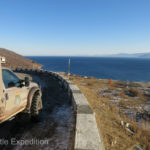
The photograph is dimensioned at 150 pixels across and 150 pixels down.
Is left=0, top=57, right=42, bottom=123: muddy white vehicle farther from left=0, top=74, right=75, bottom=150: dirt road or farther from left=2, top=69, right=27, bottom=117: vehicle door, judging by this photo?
left=0, top=74, right=75, bottom=150: dirt road

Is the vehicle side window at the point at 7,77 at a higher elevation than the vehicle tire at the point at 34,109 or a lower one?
higher

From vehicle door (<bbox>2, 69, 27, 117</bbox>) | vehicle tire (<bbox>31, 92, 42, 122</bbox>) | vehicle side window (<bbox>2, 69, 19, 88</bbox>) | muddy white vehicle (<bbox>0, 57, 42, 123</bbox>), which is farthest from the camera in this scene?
vehicle tire (<bbox>31, 92, 42, 122</bbox>)

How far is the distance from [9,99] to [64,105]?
139 inches

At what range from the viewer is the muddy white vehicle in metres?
2.88

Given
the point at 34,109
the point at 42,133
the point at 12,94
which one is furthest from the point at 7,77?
the point at 42,133

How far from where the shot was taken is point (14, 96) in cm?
336

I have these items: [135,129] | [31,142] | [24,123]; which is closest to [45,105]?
[24,123]

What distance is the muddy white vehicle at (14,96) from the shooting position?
2883mm

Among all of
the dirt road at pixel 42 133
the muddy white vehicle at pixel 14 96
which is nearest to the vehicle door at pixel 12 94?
the muddy white vehicle at pixel 14 96

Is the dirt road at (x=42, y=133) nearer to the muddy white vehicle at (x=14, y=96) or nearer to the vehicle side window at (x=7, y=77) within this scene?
the muddy white vehicle at (x=14, y=96)

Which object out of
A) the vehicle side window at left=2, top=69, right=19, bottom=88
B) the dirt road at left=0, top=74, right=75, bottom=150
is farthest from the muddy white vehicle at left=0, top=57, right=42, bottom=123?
the dirt road at left=0, top=74, right=75, bottom=150

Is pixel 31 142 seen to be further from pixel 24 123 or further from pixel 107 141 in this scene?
pixel 107 141

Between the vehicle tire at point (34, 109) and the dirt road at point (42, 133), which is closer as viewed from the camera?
the dirt road at point (42, 133)

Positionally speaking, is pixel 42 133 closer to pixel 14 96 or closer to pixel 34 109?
pixel 34 109
